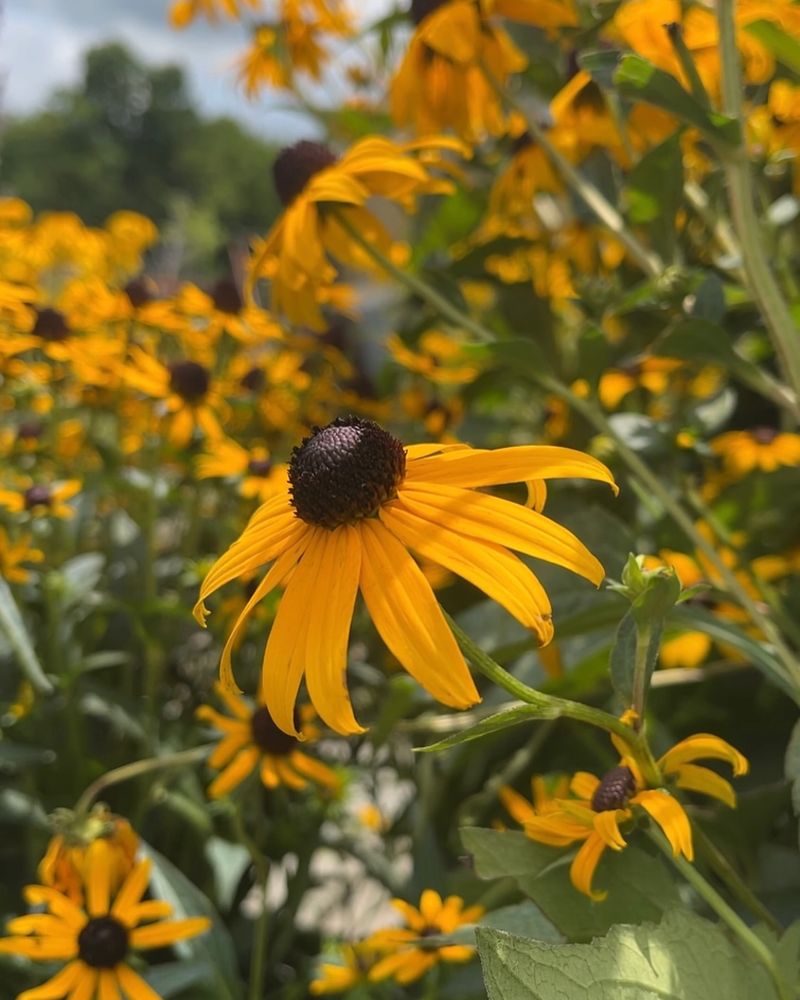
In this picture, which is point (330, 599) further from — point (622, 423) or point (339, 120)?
point (339, 120)

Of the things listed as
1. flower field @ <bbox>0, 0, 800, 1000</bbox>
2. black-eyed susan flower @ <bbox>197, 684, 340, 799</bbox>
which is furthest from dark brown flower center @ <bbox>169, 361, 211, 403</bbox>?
black-eyed susan flower @ <bbox>197, 684, 340, 799</bbox>

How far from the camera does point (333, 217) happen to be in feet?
1.95

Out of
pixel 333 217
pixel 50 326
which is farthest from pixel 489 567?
pixel 50 326

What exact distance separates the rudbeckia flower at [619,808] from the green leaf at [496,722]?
5cm

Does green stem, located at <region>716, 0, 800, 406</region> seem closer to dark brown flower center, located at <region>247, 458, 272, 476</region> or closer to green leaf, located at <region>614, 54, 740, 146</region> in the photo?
green leaf, located at <region>614, 54, 740, 146</region>

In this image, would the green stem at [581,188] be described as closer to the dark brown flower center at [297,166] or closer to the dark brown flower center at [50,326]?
the dark brown flower center at [297,166]

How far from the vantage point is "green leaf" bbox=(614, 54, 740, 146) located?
1.34 ft

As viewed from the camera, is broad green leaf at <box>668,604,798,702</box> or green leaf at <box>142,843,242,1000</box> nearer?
broad green leaf at <box>668,604,798,702</box>

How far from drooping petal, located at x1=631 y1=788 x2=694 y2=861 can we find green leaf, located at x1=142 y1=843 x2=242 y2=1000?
0.34 meters

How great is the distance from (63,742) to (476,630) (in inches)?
13.6

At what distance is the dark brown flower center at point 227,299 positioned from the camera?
869mm

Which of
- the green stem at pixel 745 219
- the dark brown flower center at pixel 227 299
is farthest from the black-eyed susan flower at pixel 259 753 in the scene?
the dark brown flower center at pixel 227 299

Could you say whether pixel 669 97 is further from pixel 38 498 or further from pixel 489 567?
pixel 38 498

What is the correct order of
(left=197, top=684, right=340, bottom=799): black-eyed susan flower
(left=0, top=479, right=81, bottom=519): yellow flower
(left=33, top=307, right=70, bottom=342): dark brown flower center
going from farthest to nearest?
(left=33, top=307, right=70, bottom=342): dark brown flower center, (left=0, top=479, right=81, bottom=519): yellow flower, (left=197, top=684, right=340, bottom=799): black-eyed susan flower
